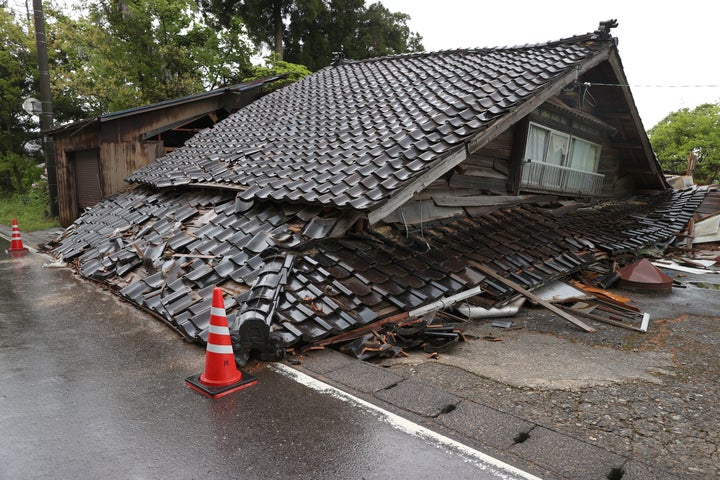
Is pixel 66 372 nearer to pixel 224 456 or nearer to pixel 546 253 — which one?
pixel 224 456

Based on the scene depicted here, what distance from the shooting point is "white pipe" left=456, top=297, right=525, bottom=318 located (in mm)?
5636

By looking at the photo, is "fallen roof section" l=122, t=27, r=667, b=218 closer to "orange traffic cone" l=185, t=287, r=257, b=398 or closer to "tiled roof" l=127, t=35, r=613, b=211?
"tiled roof" l=127, t=35, r=613, b=211

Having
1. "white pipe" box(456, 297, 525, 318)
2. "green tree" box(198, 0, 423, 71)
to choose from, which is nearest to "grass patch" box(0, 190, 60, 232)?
"green tree" box(198, 0, 423, 71)

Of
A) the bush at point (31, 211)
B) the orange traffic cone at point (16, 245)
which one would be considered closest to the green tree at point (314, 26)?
the bush at point (31, 211)

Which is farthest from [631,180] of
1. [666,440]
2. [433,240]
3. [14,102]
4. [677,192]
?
[14,102]

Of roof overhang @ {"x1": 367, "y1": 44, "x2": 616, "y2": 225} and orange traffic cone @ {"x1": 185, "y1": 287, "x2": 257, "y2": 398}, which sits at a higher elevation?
roof overhang @ {"x1": 367, "y1": 44, "x2": 616, "y2": 225}

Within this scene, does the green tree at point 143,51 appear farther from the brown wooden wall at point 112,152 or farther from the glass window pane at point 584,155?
the glass window pane at point 584,155

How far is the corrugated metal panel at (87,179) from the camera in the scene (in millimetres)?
12078

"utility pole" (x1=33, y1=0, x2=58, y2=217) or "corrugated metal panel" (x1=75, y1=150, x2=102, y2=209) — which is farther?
"utility pole" (x1=33, y1=0, x2=58, y2=217)

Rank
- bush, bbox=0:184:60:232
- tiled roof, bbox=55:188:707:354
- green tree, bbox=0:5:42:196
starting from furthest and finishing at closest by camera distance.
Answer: green tree, bbox=0:5:42:196 < bush, bbox=0:184:60:232 < tiled roof, bbox=55:188:707:354

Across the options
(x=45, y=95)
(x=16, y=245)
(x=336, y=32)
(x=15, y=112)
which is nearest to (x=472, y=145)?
(x=16, y=245)

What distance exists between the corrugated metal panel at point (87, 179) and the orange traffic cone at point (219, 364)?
10.5 meters

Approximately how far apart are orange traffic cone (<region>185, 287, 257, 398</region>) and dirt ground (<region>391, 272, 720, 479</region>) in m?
1.54

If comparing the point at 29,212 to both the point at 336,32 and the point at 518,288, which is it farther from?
the point at 518,288
